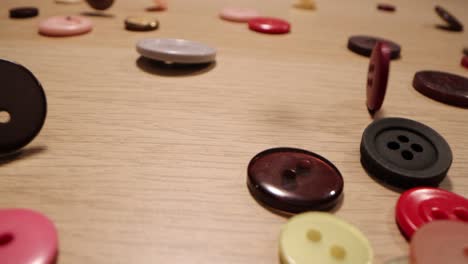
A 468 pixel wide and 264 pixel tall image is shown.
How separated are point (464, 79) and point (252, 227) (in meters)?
0.67

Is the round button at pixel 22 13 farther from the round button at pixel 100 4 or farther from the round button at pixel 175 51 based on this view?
the round button at pixel 175 51

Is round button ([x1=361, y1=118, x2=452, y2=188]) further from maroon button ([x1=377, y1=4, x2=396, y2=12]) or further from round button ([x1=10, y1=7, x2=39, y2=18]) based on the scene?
maroon button ([x1=377, y1=4, x2=396, y2=12])

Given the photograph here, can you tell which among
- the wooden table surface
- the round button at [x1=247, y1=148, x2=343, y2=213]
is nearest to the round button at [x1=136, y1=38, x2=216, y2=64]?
the wooden table surface

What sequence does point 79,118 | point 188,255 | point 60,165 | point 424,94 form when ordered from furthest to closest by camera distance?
point 424,94
point 79,118
point 60,165
point 188,255

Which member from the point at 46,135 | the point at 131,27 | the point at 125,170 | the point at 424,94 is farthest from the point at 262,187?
the point at 131,27

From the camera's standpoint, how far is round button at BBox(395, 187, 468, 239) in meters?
0.40

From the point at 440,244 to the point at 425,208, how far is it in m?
0.08

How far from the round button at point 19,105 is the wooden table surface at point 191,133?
0.03 meters

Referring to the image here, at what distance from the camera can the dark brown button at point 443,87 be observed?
72 cm

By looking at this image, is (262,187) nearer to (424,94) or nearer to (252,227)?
(252,227)

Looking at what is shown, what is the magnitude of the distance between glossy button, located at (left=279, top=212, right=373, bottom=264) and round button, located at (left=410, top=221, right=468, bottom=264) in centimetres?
4

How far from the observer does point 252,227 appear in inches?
15.7

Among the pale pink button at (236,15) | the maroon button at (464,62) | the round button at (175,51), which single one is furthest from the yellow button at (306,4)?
the round button at (175,51)

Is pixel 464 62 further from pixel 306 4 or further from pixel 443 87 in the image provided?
pixel 306 4
